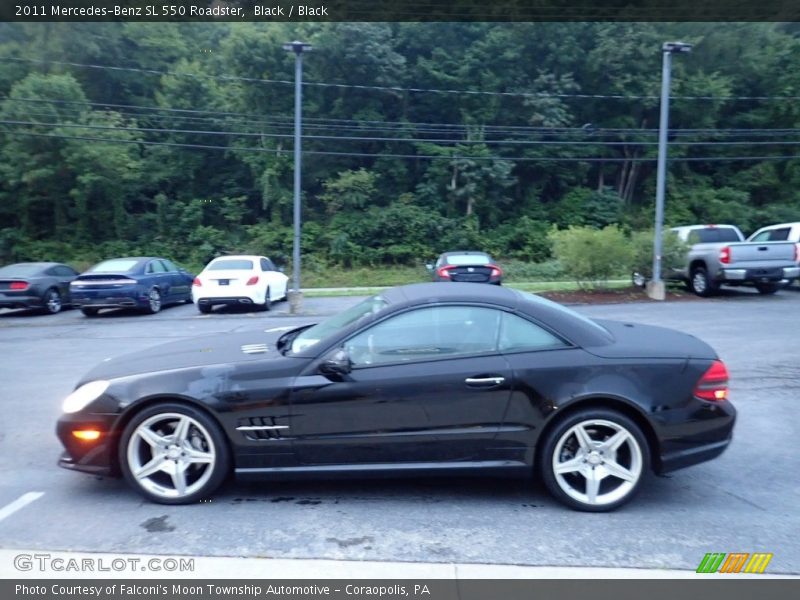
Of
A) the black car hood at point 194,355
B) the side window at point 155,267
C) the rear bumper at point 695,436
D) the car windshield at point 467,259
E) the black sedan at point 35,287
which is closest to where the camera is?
the rear bumper at point 695,436

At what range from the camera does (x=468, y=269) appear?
19469 mm

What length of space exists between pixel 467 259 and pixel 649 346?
593 inches

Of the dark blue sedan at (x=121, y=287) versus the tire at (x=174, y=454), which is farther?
the dark blue sedan at (x=121, y=287)

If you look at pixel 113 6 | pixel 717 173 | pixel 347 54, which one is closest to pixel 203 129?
pixel 347 54

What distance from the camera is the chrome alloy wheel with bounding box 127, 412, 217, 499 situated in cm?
477

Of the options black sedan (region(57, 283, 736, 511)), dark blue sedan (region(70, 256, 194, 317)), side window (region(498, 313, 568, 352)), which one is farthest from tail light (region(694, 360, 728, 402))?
dark blue sedan (region(70, 256, 194, 317))

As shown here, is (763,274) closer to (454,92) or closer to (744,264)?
(744,264)

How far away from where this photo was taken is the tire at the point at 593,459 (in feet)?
15.4

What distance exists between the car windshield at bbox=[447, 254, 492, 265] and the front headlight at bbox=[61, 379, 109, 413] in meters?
15.4

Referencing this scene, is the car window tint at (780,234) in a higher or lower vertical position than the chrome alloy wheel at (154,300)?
higher

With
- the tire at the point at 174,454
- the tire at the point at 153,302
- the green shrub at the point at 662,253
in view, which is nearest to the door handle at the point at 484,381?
the tire at the point at 174,454

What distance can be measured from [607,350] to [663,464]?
842mm

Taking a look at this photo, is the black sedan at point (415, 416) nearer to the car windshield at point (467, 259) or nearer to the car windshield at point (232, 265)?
the car windshield at point (232, 265)
